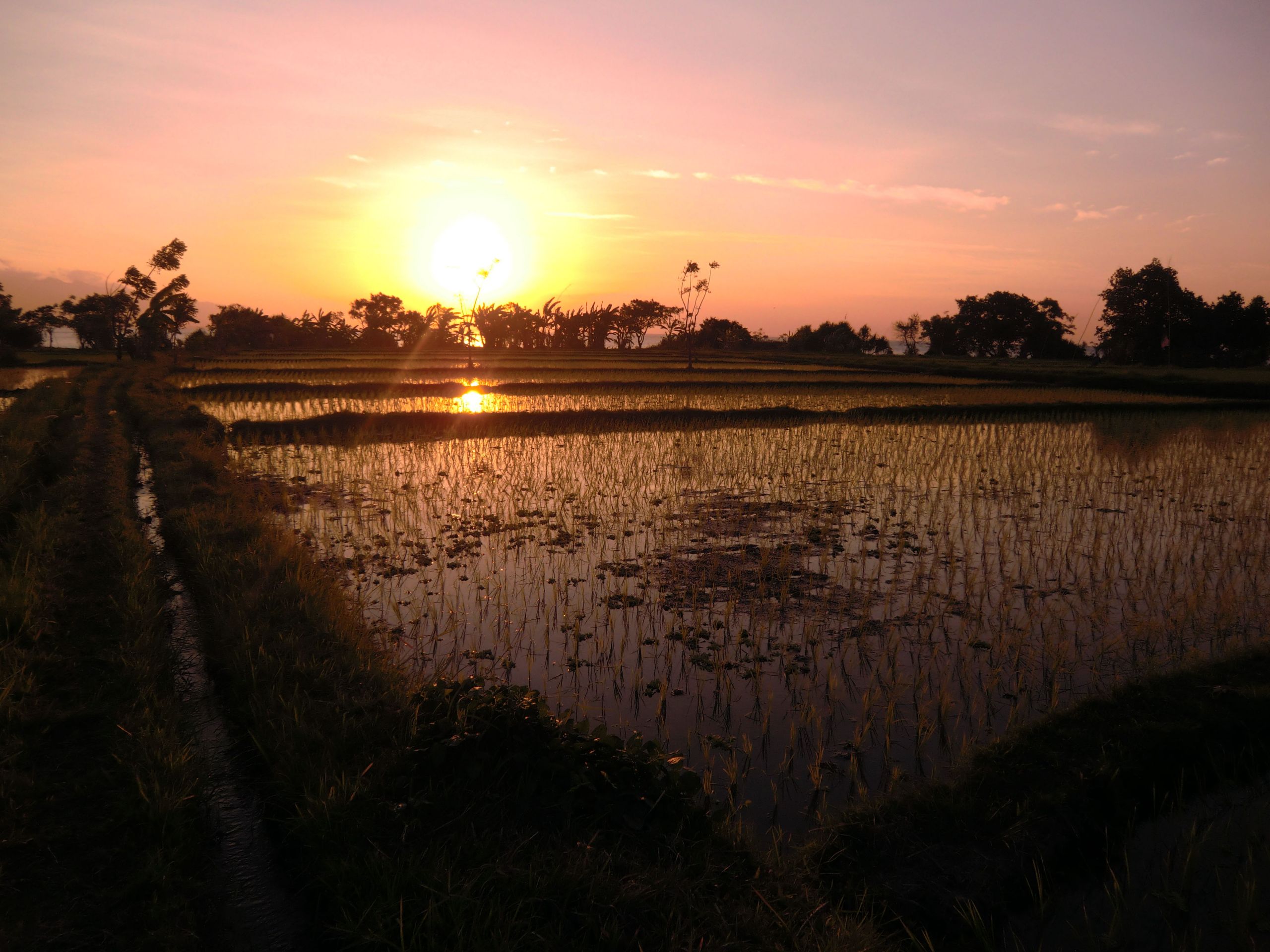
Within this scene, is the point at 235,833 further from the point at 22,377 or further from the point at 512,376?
the point at 22,377

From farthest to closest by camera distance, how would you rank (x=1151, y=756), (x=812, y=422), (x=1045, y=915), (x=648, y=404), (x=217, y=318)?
1. (x=217, y=318)
2. (x=648, y=404)
3. (x=812, y=422)
4. (x=1151, y=756)
5. (x=1045, y=915)

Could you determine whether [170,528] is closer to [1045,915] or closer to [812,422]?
[1045,915]

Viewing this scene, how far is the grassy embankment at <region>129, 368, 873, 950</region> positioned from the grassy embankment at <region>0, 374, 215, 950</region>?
1.25 feet

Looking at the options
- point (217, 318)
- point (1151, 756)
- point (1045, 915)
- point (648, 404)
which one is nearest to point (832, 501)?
point (1151, 756)

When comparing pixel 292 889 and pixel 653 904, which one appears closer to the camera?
pixel 653 904

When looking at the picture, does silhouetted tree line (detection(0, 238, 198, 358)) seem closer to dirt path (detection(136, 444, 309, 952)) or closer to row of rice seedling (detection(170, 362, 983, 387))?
row of rice seedling (detection(170, 362, 983, 387))

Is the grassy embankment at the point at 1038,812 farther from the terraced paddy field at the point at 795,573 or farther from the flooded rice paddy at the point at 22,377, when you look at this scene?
the flooded rice paddy at the point at 22,377

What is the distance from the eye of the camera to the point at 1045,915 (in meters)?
2.77

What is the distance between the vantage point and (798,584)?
6230mm

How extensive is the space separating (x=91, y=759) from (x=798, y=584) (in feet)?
15.8

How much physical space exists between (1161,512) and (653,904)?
8.51m

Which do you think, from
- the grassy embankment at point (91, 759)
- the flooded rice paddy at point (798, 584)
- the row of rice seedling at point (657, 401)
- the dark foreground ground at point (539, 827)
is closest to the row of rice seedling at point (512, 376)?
the row of rice seedling at point (657, 401)

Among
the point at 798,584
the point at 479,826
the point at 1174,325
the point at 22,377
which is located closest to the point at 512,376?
the point at 22,377

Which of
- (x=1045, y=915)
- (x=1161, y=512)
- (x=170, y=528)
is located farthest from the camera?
(x=1161, y=512)
